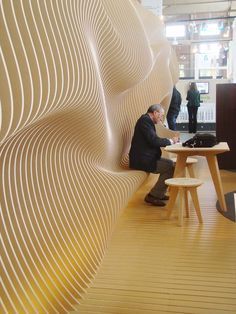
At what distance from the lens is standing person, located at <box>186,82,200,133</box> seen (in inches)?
544

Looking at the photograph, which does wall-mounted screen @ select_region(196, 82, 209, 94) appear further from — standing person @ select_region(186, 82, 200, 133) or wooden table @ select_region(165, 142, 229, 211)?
wooden table @ select_region(165, 142, 229, 211)

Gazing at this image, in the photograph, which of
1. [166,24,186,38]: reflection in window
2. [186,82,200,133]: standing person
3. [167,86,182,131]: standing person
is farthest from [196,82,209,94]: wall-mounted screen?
[167,86,182,131]: standing person

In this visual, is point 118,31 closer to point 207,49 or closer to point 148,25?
point 148,25

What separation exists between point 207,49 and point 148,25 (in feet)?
40.1

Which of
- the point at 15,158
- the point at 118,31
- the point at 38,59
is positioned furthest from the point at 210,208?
the point at 38,59

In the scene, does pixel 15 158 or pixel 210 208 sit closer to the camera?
pixel 15 158

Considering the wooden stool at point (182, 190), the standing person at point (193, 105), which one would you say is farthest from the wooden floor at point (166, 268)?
the standing person at point (193, 105)

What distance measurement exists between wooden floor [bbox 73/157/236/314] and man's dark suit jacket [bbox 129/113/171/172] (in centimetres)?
68

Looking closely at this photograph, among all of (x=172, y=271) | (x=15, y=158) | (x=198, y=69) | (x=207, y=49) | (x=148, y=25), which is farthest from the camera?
(x=207, y=49)

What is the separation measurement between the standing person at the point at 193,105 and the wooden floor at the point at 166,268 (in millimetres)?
Answer: 8726

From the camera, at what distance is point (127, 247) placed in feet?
14.5

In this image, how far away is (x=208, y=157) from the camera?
578cm

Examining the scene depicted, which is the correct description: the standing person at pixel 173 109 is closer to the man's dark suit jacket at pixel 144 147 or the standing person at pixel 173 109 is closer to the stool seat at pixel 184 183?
the man's dark suit jacket at pixel 144 147

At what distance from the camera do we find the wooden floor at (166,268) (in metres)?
3.17
